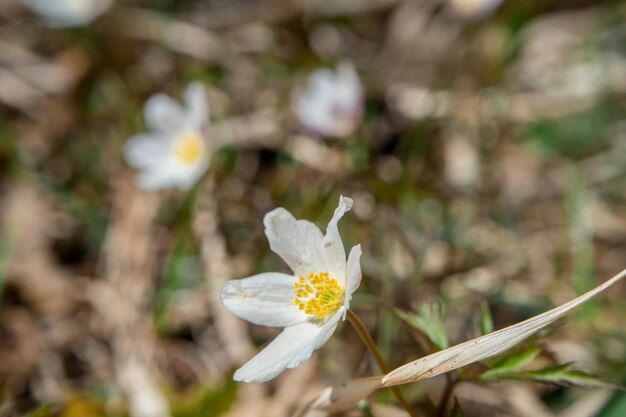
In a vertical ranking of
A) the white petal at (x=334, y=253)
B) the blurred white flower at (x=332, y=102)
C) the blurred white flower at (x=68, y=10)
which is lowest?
the white petal at (x=334, y=253)

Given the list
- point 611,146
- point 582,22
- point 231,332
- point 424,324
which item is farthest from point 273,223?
point 582,22

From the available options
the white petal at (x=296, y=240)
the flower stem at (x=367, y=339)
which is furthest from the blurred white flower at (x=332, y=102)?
the flower stem at (x=367, y=339)

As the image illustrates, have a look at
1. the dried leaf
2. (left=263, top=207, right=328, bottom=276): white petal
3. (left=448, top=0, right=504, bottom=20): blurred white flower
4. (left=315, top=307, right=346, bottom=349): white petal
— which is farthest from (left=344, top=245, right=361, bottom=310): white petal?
(left=448, top=0, right=504, bottom=20): blurred white flower

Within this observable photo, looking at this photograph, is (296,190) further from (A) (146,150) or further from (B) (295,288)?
(B) (295,288)

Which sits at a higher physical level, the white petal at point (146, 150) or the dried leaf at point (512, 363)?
the white petal at point (146, 150)

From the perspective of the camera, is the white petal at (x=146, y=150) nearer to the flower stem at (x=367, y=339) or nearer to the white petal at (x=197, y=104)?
the white petal at (x=197, y=104)

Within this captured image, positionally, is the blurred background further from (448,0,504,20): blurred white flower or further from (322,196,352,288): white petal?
(322,196,352,288): white petal
